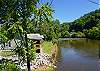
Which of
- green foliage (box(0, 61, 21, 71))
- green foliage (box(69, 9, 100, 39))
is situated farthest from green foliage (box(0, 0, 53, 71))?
green foliage (box(69, 9, 100, 39))

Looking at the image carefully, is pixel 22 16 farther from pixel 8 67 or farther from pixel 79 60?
pixel 79 60

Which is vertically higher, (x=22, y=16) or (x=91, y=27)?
(x=91, y=27)

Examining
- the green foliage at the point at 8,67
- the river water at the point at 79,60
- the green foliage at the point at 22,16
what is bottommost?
the river water at the point at 79,60

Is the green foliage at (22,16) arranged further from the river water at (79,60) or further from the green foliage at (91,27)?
the green foliage at (91,27)

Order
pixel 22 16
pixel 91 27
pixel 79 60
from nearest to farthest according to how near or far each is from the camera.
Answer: pixel 22 16, pixel 79 60, pixel 91 27

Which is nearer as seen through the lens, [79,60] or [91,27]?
[79,60]

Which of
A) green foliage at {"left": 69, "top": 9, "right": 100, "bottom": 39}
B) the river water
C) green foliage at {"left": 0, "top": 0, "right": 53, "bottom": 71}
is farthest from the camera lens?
green foliage at {"left": 69, "top": 9, "right": 100, "bottom": 39}

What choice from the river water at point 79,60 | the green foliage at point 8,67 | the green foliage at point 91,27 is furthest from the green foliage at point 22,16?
the green foliage at point 91,27

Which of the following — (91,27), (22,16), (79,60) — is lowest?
(79,60)

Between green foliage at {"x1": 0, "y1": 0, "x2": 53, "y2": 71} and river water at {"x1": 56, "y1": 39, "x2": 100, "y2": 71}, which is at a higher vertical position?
green foliage at {"x1": 0, "y1": 0, "x2": 53, "y2": 71}

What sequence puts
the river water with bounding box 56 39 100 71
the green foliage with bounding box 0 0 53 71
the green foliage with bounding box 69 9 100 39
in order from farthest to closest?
1. the green foliage with bounding box 69 9 100 39
2. the river water with bounding box 56 39 100 71
3. the green foliage with bounding box 0 0 53 71

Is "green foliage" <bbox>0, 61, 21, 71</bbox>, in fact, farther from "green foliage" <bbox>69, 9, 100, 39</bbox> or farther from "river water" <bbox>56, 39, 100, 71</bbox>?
"green foliage" <bbox>69, 9, 100, 39</bbox>

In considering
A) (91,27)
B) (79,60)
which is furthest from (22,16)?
(91,27)

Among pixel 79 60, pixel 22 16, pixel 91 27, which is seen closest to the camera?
pixel 22 16
